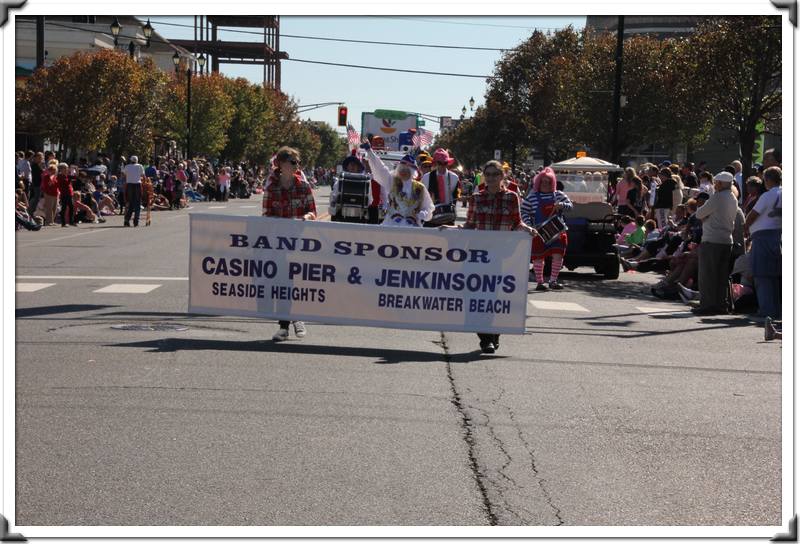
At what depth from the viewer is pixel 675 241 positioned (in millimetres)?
21891

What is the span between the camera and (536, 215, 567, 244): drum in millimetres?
18438

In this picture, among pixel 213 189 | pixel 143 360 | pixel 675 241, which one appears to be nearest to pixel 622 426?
pixel 143 360

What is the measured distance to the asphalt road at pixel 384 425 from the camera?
6.25 m

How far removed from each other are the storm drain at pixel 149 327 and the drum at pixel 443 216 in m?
5.00

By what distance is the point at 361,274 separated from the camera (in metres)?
12.1

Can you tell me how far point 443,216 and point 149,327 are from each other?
557 cm

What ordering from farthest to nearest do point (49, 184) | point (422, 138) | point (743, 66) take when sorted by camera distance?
point (422, 138)
point (49, 184)
point (743, 66)

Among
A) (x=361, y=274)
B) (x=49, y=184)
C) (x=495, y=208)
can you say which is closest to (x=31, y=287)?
(x=361, y=274)

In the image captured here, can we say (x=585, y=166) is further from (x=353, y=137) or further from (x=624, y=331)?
(x=624, y=331)

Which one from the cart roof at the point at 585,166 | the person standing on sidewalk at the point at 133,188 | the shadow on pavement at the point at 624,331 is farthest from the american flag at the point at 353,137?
the shadow on pavement at the point at 624,331

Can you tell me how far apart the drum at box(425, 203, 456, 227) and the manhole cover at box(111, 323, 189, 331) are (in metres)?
5.00

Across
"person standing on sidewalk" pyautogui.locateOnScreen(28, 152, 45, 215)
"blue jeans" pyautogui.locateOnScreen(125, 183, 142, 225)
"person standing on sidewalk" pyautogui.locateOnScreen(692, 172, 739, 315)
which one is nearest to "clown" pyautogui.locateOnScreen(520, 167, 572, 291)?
"person standing on sidewalk" pyautogui.locateOnScreen(692, 172, 739, 315)

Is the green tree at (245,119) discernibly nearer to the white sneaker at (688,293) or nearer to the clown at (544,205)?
the clown at (544,205)

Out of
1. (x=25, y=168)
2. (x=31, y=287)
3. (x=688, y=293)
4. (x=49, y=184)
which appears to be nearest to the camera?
(x=31, y=287)
